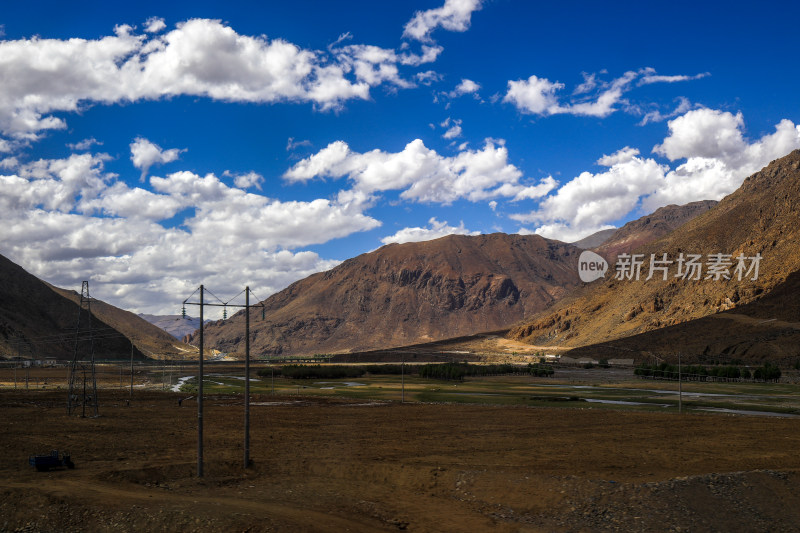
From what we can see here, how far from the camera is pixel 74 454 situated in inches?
1366

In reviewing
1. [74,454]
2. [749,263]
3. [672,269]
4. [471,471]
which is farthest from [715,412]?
[672,269]

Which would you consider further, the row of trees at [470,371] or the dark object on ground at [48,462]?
the row of trees at [470,371]

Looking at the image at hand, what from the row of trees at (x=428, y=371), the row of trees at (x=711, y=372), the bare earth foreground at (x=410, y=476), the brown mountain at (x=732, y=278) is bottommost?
the row of trees at (x=428, y=371)

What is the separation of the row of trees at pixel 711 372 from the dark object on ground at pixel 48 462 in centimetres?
10755

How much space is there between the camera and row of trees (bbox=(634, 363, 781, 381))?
4200 inches

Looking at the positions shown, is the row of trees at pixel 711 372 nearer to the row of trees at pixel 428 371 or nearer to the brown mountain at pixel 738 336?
the brown mountain at pixel 738 336

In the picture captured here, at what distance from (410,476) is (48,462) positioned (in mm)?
17475

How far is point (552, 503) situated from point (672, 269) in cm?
19272

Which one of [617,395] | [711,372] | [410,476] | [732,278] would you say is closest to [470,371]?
[711,372]

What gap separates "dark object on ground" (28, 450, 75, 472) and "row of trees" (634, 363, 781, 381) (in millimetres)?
107547

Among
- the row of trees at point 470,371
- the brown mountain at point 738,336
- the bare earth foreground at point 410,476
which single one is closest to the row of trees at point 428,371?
the row of trees at point 470,371

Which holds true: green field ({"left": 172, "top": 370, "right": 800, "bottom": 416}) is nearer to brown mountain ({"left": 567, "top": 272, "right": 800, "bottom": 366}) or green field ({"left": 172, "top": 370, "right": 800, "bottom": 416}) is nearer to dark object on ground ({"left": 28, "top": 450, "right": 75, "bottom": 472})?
brown mountain ({"left": 567, "top": 272, "right": 800, "bottom": 366})

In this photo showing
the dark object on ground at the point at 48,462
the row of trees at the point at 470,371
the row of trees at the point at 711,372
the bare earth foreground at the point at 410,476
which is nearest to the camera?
the bare earth foreground at the point at 410,476

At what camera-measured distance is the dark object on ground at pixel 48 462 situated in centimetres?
2905
